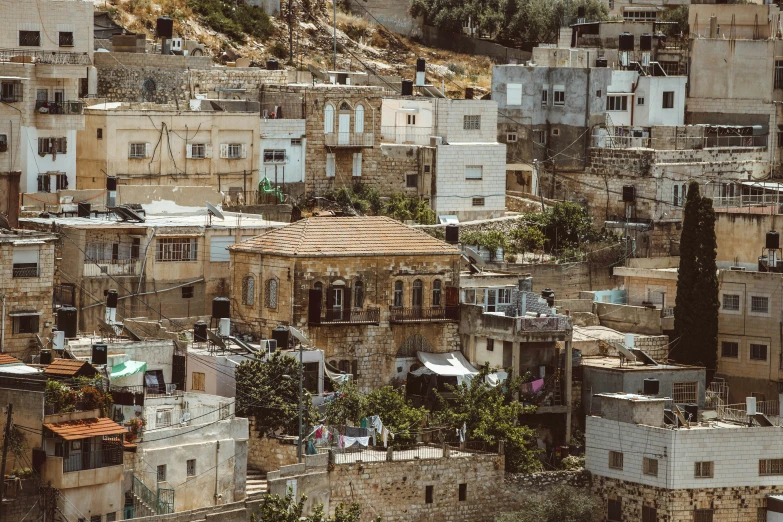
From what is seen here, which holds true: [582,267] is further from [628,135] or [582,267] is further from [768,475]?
[768,475]

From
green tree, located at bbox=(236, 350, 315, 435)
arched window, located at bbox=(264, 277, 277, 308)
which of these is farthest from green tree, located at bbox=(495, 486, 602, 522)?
arched window, located at bbox=(264, 277, 277, 308)

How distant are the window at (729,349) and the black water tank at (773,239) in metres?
3.39

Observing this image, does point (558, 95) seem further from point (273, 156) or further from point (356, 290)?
point (356, 290)

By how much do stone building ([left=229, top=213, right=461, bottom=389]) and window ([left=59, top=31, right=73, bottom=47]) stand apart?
15199 mm

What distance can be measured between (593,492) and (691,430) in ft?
10.9

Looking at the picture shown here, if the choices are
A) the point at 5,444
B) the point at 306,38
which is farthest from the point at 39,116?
the point at 306,38

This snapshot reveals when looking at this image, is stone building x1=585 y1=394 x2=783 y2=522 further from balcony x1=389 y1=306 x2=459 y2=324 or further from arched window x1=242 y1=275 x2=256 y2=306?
arched window x1=242 y1=275 x2=256 y2=306

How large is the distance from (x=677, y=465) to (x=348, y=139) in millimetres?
22413

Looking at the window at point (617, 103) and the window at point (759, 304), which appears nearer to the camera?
the window at point (759, 304)

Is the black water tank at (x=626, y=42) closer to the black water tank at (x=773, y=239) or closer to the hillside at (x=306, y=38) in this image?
the hillside at (x=306, y=38)

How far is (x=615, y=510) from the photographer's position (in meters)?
68.4

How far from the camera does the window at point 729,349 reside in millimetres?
76875

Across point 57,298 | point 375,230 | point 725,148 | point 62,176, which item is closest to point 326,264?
point 375,230

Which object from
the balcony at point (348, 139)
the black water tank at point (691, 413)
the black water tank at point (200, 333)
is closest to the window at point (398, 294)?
the black water tank at point (200, 333)
